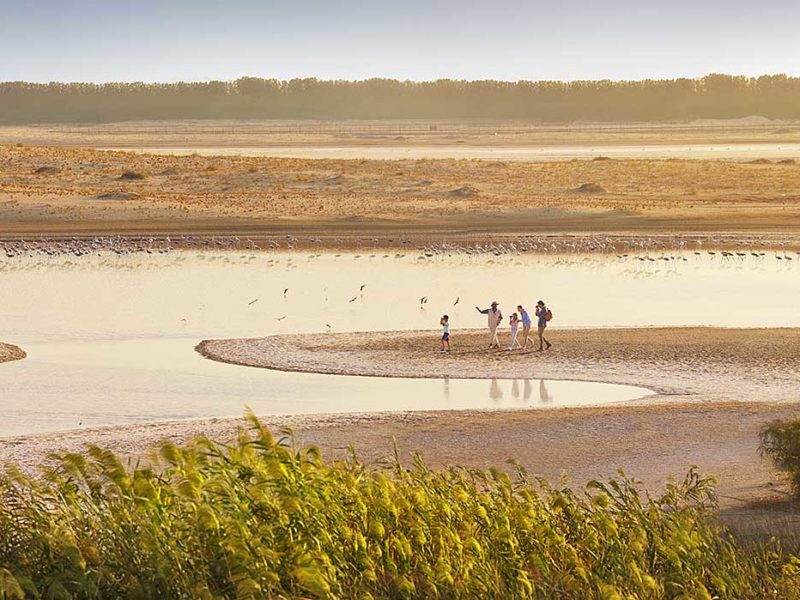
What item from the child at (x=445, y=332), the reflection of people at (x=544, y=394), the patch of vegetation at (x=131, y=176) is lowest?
the reflection of people at (x=544, y=394)

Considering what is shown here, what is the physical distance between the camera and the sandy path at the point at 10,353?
28.5 metres

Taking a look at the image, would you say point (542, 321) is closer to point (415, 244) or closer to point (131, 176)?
point (415, 244)

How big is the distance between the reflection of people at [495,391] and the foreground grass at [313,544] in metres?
13.6

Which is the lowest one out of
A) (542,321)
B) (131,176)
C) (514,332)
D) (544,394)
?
(544,394)

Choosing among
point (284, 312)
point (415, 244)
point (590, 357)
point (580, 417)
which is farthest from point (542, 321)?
point (415, 244)

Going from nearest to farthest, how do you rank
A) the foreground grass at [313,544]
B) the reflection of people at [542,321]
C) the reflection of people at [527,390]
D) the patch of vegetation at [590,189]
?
the foreground grass at [313,544] → the reflection of people at [527,390] → the reflection of people at [542,321] → the patch of vegetation at [590,189]

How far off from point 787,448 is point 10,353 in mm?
17880

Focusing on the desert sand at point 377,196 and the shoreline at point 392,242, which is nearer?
the shoreline at point 392,242

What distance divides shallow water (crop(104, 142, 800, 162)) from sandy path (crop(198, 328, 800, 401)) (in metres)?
70.0

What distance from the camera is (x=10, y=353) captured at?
29.0m

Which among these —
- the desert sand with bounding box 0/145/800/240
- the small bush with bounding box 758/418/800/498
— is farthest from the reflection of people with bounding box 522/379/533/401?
the desert sand with bounding box 0/145/800/240

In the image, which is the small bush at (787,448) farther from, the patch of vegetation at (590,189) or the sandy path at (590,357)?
the patch of vegetation at (590,189)

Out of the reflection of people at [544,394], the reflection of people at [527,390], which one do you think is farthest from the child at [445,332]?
the reflection of people at [544,394]

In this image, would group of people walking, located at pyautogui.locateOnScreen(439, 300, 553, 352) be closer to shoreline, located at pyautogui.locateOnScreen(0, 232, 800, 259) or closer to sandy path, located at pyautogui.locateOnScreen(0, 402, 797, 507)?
sandy path, located at pyautogui.locateOnScreen(0, 402, 797, 507)
